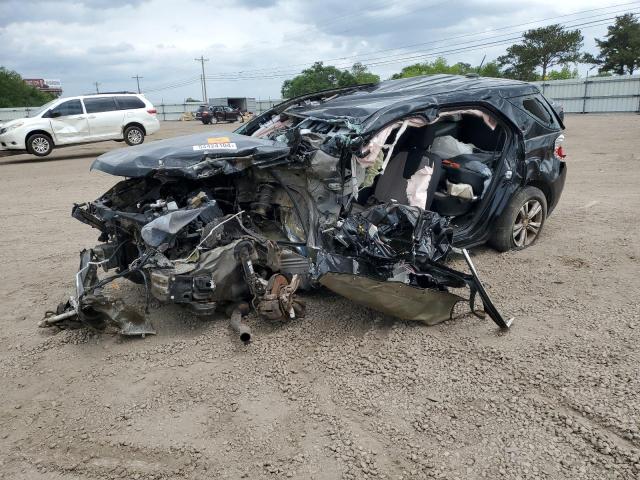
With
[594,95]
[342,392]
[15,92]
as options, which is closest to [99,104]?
[342,392]

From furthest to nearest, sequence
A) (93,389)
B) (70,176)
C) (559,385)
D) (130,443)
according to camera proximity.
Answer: (70,176)
(93,389)
(559,385)
(130,443)

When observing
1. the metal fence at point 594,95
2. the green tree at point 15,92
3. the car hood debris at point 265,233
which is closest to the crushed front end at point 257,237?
the car hood debris at point 265,233

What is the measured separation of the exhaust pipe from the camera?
11.8 feet

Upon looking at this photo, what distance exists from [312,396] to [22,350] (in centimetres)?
224

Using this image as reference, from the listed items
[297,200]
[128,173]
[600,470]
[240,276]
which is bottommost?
[600,470]

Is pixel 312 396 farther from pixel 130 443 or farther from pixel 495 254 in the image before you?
pixel 495 254

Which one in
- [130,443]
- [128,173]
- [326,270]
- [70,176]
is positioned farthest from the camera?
[70,176]

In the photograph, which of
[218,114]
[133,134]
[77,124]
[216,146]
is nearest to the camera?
[216,146]

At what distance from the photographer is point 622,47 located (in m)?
47.5

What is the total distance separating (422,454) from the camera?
2.55 metres

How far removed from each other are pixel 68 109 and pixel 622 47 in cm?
4977

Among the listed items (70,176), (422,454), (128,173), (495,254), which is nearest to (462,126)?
(495,254)

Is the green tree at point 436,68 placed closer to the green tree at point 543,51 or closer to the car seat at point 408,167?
the green tree at point 543,51

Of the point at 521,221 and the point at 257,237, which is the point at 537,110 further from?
the point at 257,237
